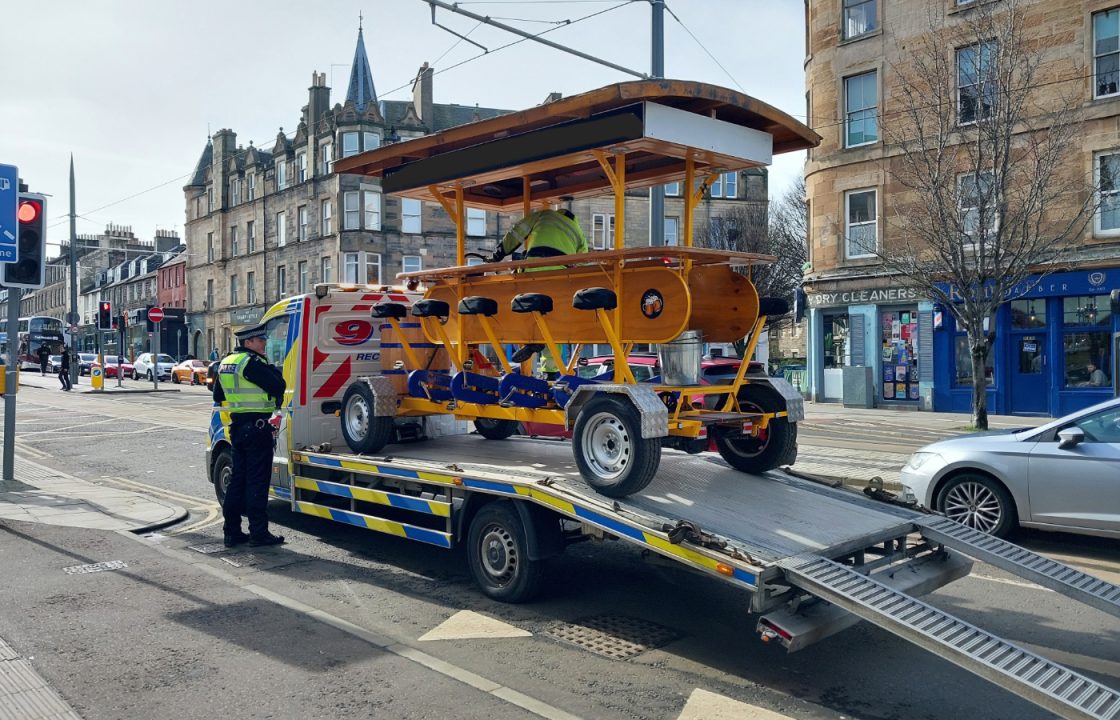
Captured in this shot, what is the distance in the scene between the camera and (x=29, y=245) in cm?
1116

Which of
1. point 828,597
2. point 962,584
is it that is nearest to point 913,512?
point 962,584

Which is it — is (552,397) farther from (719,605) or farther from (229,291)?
(229,291)

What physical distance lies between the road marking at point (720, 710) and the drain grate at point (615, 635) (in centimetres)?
72

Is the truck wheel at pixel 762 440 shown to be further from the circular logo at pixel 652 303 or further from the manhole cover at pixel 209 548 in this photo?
the manhole cover at pixel 209 548

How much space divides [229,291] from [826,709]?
2190 inches

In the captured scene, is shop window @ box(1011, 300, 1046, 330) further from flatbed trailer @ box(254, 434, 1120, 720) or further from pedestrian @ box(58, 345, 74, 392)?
pedestrian @ box(58, 345, 74, 392)

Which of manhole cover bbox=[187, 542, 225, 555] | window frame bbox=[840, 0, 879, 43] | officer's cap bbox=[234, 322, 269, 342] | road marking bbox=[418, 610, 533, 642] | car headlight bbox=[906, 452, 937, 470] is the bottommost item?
road marking bbox=[418, 610, 533, 642]

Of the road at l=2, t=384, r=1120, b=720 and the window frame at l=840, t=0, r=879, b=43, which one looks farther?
the window frame at l=840, t=0, r=879, b=43

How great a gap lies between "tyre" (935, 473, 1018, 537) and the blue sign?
10620mm

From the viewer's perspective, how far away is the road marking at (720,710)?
14.5ft

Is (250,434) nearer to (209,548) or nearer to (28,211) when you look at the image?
(209,548)

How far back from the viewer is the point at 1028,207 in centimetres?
1709

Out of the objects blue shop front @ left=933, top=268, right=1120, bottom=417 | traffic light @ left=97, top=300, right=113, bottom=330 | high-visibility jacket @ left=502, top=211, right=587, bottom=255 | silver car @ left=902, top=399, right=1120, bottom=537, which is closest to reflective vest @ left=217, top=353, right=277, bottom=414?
high-visibility jacket @ left=502, top=211, right=587, bottom=255

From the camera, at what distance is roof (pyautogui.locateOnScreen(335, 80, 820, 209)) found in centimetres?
637
